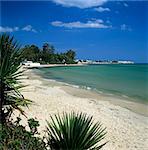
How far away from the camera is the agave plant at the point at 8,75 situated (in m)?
5.99

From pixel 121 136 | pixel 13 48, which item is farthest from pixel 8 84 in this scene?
pixel 121 136

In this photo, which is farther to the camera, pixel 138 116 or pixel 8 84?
pixel 138 116

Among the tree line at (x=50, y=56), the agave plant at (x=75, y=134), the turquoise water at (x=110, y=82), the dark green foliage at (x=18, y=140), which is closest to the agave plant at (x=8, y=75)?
the dark green foliage at (x=18, y=140)

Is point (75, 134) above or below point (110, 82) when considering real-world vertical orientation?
above

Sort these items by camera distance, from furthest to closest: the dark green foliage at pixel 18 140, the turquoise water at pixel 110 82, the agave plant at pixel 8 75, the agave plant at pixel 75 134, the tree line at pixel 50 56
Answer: the tree line at pixel 50 56, the turquoise water at pixel 110 82, the agave plant at pixel 8 75, the agave plant at pixel 75 134, the dark green foliage at pixel 18 140

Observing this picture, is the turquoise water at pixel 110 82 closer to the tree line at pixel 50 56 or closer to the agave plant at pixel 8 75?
the agave plant at pixel 8 75

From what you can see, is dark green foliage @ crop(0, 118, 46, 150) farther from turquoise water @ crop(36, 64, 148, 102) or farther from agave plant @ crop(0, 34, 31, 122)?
turquoise water @ crop(36, 64, 148, 102)

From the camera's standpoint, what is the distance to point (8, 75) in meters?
6.16

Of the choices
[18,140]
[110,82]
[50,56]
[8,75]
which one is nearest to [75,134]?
[18,140]

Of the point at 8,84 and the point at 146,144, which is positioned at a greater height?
the point at 8,84

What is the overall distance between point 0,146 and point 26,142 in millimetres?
361

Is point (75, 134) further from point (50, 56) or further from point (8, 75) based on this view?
point (50, 56)

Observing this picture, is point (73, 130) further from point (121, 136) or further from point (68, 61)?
point (68, 61)

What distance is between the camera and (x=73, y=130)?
4.41m
